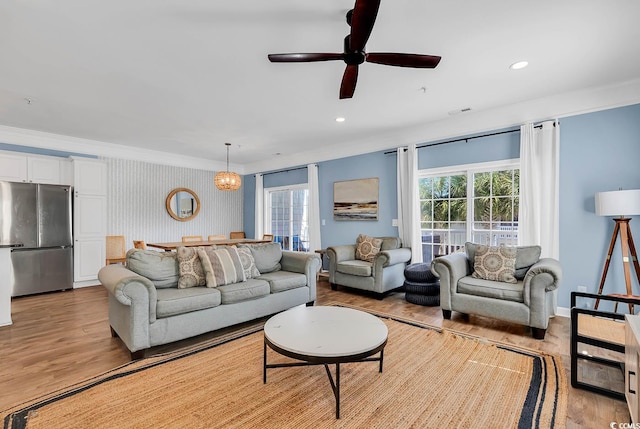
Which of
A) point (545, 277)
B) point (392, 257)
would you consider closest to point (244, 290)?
point (392, 257)

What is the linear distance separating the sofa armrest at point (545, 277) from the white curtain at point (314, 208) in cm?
400

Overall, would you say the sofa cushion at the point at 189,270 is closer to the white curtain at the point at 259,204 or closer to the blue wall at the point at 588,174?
the blue wall at the point at 588,174

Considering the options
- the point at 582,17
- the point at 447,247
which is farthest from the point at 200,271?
the point at 582,17

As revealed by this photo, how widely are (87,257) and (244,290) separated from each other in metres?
3.89

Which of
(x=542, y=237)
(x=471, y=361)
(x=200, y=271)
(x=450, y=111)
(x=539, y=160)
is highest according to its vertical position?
(x=450, y=111)

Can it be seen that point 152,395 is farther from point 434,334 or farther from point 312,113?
point 312,113

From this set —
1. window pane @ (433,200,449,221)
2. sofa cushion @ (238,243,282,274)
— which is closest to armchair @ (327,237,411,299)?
window pane @ (433,200,449,221)

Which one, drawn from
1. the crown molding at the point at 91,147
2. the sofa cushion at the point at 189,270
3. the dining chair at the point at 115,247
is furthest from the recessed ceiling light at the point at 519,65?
the dining chair at the point at 115,247

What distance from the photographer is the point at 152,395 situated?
201cm

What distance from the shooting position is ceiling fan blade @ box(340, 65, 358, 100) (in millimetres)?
A: 2328

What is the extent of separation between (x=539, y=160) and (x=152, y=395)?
4.66m

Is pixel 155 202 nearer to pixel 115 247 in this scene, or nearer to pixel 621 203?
pixel 115 247

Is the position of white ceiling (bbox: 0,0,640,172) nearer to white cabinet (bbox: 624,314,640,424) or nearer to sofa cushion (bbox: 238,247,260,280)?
sofa cushion (bbox: 238,247,260,280)

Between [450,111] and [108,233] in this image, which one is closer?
[450,111]
